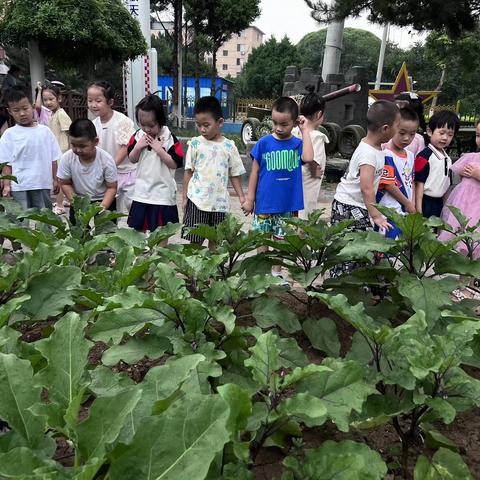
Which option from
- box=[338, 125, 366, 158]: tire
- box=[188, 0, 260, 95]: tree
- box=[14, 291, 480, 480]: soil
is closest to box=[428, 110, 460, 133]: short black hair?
box=[14, 291, 480, 480]: soil

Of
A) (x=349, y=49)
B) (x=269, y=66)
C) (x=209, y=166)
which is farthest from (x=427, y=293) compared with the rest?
(x=349, y=49)

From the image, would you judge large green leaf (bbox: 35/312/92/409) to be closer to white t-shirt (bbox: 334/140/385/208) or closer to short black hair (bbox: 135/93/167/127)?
white t-shirt (bbox: 334/140/385/208)

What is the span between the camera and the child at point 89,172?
12.0 feet

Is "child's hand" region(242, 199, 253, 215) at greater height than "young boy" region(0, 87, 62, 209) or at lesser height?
lesser

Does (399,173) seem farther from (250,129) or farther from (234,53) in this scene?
(234,53)

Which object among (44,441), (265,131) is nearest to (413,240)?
(44,441)

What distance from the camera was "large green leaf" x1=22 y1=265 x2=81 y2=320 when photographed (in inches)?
63.9

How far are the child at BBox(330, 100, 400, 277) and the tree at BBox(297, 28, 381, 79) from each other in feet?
167

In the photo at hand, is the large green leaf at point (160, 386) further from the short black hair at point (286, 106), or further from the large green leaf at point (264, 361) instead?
the short black hair at point (286, 106)

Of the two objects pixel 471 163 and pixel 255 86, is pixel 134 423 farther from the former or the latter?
pixel 255 86

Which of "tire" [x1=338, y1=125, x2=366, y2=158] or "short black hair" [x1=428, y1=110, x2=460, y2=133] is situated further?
"tire" [x1=338, y1=125, x2=366, y2=158]

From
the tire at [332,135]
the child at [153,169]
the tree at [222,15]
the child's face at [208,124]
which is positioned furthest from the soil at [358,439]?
the tree at [222,15]

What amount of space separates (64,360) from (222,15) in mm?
26172

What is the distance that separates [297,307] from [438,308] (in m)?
0.76
